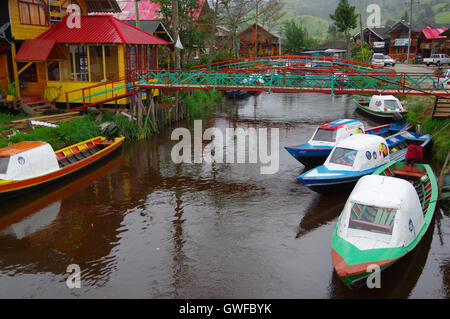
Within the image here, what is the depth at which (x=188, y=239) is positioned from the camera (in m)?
13.4

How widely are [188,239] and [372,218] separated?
5675 millimetres

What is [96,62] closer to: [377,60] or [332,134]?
[332,134]

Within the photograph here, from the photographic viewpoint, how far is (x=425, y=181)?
589 inches

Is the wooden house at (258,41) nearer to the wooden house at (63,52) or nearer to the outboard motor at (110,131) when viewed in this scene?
the wooden house at (63,52)

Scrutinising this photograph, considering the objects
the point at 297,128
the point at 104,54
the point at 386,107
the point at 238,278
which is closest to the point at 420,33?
the point at 386,107

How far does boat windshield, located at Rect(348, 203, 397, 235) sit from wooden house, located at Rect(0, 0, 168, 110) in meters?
18.8

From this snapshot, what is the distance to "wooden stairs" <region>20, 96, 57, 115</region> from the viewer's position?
2395 cm

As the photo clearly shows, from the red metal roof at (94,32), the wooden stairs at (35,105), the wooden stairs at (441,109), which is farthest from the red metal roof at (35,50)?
the wooden stairs at (441,109)

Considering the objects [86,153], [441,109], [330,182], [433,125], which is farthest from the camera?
[441,109]

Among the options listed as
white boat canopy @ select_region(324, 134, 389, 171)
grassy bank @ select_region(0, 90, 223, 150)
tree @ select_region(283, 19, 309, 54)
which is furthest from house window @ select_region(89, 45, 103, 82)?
tree @ select_region(283, 19, 309, 54)

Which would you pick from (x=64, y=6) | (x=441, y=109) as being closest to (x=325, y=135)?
(x=441, y=109)

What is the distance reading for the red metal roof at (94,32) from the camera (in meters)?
25.5

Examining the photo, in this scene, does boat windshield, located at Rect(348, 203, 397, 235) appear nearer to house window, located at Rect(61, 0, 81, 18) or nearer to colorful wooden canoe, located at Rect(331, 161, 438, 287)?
colorful wooden canoe, located at Rect(331, 161, 438, 287)

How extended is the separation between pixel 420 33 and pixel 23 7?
2299 inches
